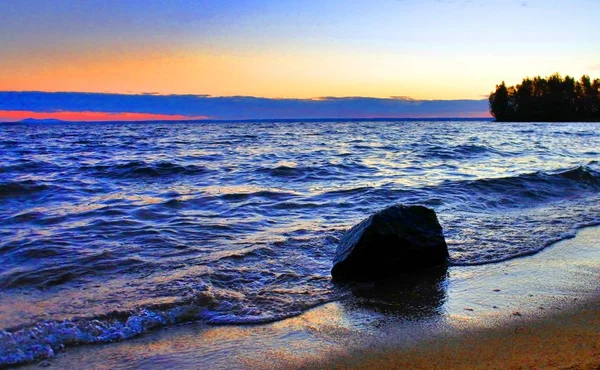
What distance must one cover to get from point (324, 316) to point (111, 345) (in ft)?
5.79

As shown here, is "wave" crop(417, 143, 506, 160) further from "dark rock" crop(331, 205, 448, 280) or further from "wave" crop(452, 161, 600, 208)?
"dark rock" crop(331, 205, 448, 280)

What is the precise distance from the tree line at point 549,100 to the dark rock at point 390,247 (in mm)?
110443

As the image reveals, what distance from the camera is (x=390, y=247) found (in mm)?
5516

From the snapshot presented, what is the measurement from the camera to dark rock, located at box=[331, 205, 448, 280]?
5410 millimetres

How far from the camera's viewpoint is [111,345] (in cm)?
383

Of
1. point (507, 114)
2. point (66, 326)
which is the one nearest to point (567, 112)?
point (507, 114)

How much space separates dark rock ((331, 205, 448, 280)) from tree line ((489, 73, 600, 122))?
110443mm

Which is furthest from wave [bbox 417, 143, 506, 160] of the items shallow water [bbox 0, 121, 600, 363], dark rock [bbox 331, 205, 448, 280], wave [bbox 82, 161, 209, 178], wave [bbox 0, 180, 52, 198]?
dark rock [bbox 331, 205, 448, 280]

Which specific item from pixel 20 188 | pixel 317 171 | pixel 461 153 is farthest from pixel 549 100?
pixel 20 188

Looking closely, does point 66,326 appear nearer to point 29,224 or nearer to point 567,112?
point 29,224

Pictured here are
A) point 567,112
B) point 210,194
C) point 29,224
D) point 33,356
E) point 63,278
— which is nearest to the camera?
point 33,356

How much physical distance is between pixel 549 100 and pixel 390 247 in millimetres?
112451

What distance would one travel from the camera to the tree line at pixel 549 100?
102m

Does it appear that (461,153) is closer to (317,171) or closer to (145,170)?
(317,171)
